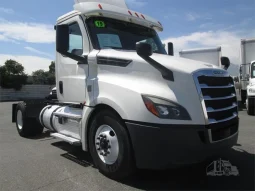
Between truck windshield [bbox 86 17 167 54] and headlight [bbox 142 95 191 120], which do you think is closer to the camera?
headlight [bbox 142 95 191 120]

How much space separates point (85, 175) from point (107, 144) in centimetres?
67

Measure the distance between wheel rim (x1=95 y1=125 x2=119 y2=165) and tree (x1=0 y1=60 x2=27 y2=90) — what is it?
34491 millimetres

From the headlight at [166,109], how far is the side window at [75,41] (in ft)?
6.61

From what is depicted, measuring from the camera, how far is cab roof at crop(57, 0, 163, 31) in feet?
15.3

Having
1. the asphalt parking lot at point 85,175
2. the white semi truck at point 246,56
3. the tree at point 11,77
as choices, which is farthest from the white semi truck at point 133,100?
the tree at point 11,77

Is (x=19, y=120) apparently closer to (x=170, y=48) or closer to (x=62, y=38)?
(x=62, y=38)

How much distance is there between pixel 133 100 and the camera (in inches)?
137

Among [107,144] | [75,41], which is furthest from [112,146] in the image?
[75,41]

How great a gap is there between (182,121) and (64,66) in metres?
2.98

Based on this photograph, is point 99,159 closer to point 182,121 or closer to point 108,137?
point 108,137

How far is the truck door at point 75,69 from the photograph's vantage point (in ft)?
15.3

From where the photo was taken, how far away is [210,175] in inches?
155

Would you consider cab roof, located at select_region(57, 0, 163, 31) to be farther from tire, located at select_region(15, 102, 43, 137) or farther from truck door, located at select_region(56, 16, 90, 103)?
tire, located at select_region(15, 102, 43, 137)

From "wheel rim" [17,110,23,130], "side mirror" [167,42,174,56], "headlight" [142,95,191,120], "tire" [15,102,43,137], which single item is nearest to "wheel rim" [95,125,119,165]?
"headlight" [142,95,191,120]
